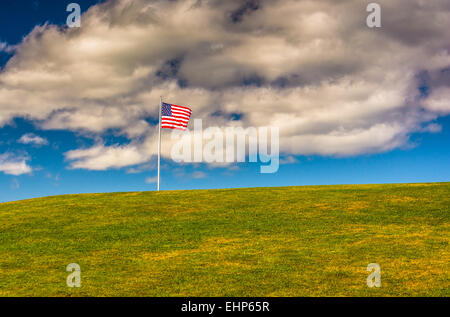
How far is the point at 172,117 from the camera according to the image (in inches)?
1377

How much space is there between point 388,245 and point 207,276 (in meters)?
7.73

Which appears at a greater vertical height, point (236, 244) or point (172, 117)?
point (172, 117)

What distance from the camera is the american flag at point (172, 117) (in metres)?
34.9

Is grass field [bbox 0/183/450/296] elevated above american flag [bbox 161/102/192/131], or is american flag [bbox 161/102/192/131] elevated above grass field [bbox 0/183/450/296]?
american flag [bbox 161/102/192/131]

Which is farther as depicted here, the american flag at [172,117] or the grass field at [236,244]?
the american flag at [172,117]

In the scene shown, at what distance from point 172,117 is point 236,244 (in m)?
19.8

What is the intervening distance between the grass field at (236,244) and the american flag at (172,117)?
7.61 meters

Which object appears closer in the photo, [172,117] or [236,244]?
[236,244]

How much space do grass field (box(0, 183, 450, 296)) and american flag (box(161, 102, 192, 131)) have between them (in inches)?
300

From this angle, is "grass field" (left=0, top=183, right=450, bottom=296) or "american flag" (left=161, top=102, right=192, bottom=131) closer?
"grass field" (left=0, top=183, right=450, bottom=296)

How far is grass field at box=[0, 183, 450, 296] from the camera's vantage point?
1215cm

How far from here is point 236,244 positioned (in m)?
17.2

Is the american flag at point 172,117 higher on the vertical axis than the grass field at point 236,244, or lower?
higher
